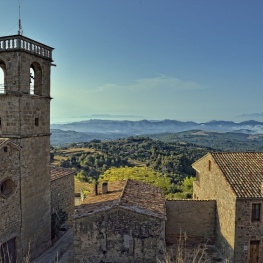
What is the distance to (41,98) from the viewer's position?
53.2 feet

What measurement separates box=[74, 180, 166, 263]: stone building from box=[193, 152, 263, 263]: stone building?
4078 mm

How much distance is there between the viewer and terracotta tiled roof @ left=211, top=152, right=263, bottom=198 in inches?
626

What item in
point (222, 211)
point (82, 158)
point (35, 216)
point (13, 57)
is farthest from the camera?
point (82, 158)

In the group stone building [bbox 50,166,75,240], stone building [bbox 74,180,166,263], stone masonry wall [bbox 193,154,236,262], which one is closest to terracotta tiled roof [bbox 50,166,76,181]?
stone building [bbox 50,166,75,240]

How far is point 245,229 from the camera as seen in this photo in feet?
51.6

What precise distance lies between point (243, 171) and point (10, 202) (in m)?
13.0

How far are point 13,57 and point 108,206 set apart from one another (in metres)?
8.66

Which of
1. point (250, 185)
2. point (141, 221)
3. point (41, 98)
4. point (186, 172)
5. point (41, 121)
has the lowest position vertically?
point (186, 172)

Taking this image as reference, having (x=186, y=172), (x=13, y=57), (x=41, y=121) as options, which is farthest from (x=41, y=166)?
(x=186, y=172)

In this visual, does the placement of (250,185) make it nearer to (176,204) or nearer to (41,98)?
(176,204)

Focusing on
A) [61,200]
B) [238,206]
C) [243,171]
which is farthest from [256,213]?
[61,200]

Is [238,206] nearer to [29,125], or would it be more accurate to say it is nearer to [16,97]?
[29,125]

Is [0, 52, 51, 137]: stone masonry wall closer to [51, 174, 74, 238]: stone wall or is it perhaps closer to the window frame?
[51, 174, 74, 238]: stone wall

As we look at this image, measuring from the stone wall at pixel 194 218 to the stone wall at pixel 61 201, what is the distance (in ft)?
24.1
